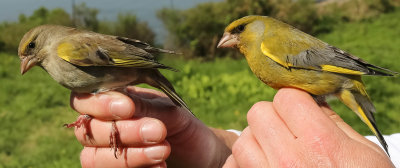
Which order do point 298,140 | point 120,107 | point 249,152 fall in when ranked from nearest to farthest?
point 298,140, point 249,152, point 120,107

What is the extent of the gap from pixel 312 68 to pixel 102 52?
53.1 inches

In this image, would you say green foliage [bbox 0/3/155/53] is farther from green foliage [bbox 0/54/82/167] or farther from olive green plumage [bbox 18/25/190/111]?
olive green plumage [bbox 18/25/190/111]

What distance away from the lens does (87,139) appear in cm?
244

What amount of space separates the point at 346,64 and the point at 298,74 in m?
0.33

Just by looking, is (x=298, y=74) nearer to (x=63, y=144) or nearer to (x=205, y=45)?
(x=63, y=144)

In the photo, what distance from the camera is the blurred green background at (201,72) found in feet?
19.9

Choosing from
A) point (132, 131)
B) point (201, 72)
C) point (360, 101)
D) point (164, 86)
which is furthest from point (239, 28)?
point (201, 72)

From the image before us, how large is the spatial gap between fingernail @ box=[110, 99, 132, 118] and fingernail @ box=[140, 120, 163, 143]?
0.14 metres

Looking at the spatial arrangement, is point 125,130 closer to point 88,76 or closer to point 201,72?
point 88,76

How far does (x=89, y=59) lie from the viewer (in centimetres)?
237

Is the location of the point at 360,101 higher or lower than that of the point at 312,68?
lower

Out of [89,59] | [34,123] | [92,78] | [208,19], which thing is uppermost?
[89,59]

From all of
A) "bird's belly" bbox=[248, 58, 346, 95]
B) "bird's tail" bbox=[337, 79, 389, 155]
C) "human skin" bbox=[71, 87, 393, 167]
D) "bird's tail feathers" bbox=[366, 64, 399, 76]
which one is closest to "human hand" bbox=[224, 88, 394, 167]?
"human skin" bbox=[71, 87, 393, 167]

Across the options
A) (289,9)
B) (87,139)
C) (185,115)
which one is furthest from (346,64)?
(289,9)
